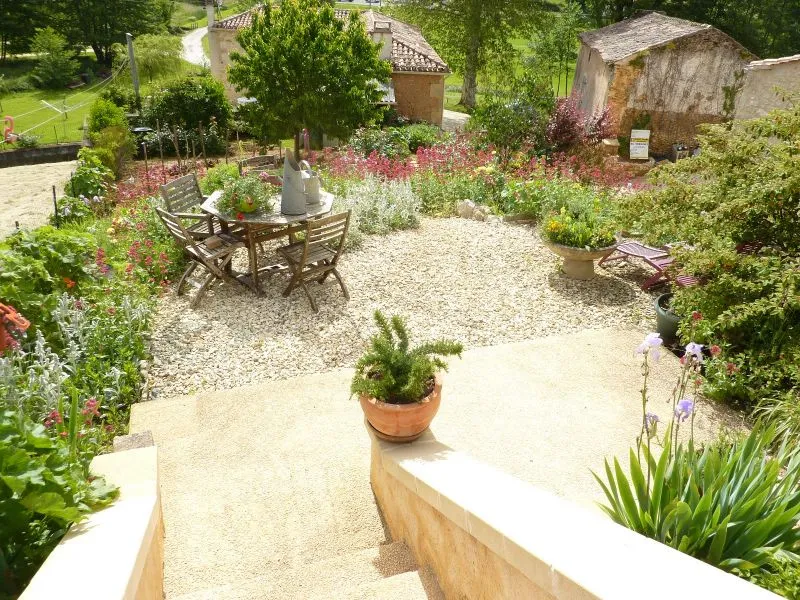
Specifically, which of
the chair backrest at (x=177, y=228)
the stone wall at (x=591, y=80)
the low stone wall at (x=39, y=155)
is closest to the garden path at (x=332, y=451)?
the chair backrest at (x=177, y=228)

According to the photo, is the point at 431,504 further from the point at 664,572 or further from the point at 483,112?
the point at 483,112

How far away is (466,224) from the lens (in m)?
9.30

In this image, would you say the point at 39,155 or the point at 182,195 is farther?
the point at 39,155

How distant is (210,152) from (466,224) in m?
15.9

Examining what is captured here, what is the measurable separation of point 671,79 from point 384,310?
481 inches

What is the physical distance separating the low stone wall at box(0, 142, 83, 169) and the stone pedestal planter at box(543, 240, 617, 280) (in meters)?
21.2

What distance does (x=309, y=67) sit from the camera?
15336 mm

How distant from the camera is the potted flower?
22.9ft

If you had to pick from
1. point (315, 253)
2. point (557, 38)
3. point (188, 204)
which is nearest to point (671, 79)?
point (315, 253)

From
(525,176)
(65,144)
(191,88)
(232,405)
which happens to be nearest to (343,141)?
(191,88)

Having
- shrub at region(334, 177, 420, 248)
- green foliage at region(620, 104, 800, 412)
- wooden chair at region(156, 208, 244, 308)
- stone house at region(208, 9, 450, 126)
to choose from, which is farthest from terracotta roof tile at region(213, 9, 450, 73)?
green foliage at region(620, 104, 800, 412)

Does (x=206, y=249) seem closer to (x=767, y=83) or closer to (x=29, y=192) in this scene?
(x=767, y=83)

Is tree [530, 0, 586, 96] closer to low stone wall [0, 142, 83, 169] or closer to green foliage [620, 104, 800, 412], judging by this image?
low stone wall [0, 142, 83, 169]

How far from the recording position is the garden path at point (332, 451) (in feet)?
A: 10.4
